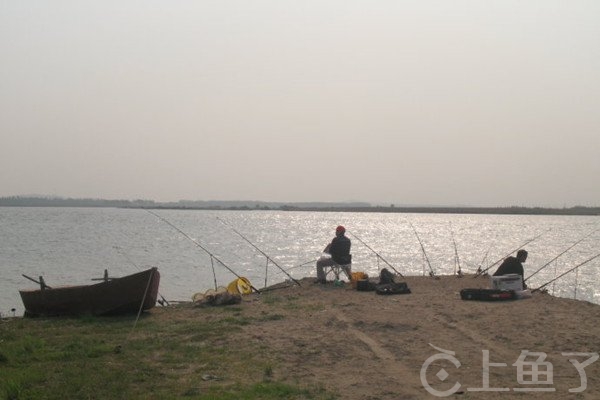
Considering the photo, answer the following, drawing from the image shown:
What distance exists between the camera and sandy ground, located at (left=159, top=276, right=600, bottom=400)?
7.66 metres

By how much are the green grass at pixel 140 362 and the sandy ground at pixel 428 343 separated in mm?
439

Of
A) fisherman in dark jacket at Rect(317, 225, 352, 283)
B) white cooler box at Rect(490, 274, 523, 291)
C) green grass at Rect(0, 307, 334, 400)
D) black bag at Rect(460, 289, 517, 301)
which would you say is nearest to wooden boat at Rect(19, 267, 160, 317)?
green grass at Rect(0, 307, 334, 400)

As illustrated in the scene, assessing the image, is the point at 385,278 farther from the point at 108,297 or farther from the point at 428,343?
the point at 108,297

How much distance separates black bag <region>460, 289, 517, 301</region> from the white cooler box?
0.94 ft

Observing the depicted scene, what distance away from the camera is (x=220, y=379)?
26.8 feet

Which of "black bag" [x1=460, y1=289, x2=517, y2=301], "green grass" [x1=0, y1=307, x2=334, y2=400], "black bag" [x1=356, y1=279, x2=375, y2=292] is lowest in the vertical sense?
"green grass" [x1=0, y1=307, x2=334, y2=400]

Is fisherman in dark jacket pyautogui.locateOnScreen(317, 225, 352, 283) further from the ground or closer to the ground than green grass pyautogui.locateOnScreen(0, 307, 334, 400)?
further from the ground

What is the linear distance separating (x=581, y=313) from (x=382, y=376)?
576 centimetres

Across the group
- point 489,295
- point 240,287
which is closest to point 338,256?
point 240,287

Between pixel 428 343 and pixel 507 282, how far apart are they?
4.99m

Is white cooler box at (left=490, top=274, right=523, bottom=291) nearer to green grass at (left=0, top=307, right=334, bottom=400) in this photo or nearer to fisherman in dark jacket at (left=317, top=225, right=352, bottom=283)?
fisherman in dark jacket at (left=317, top=225, right=352, bottom=283)

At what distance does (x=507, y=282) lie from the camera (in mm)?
13898

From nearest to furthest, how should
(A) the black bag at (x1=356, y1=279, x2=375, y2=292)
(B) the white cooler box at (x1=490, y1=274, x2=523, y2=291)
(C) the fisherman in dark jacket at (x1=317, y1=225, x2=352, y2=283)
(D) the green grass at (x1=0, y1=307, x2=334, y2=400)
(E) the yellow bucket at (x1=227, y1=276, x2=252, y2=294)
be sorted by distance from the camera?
(D) the green grass at (x1=0, y1=307, x2=334, y2=400) < (B) the white cooler box at (x1=490, y1=274, x2=523, y2=291) < (A) the black bag at (x1=356, y1=279, x2=375, y2=292) < (E) the yellow bucket at (x1=227, y1=276, x2=252, y2=294) < (C) the fisherman in dark jacket at (x1=317, y1=225, x2=352, y2=283)

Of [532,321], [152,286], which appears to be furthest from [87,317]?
[532,321]
